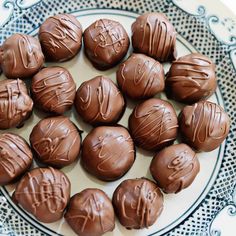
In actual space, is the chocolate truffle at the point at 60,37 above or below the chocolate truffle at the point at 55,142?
above

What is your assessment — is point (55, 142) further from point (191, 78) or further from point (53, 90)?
point (191, 78)

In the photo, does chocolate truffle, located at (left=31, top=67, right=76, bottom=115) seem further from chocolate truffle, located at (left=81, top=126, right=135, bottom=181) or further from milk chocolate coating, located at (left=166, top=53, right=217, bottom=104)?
milk chocolate coating, located at (left=166, top=53, right=217, bottom=104)

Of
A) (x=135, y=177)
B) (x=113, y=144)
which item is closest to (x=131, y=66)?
(x=113, y=144)

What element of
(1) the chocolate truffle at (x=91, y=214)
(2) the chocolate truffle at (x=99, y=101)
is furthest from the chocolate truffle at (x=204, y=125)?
(1) the chocolate truffle at (x=91, y=214)

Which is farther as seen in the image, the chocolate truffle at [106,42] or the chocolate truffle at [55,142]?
the chocolate truffle at [106,42]

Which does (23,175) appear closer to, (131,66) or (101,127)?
(101,127)

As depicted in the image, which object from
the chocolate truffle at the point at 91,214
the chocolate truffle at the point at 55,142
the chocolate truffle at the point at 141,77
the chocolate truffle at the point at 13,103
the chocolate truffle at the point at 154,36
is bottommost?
the chocolate truffle at the point at 91,214

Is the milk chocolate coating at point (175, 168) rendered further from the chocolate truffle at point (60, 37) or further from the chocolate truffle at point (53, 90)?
the chocolate truffle at point (60, 37)
